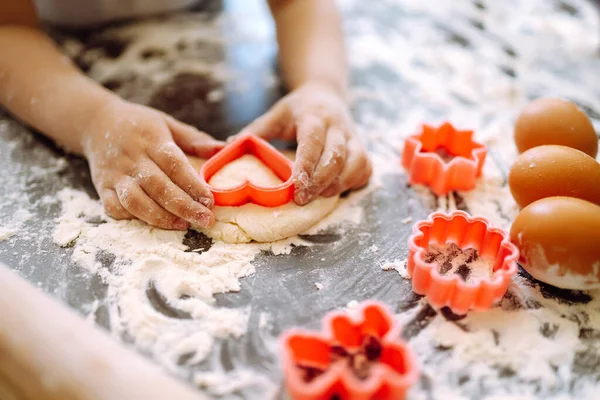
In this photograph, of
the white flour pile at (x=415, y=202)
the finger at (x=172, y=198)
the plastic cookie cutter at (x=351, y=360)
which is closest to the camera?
the plastic cookie cutter at (x=351, y=360)

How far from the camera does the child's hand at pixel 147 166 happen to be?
841mm

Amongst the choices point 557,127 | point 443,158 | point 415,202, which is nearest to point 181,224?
point 415,202

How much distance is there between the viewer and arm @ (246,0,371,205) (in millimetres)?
896

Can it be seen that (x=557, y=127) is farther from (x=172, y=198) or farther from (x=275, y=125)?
(x=172, y=198)

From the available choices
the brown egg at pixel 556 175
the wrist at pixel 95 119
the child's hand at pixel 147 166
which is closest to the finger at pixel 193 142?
the child's hand at pixel 147 166

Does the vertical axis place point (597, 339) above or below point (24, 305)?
below

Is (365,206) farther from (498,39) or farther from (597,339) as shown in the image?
(498,39)

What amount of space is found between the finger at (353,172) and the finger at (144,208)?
250 millimetres

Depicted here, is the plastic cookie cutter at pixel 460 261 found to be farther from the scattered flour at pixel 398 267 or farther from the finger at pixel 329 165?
the finger at pixel 329 165

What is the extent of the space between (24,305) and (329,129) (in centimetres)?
55

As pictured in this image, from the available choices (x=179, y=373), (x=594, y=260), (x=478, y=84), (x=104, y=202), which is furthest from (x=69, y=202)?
(x=478, y=84)

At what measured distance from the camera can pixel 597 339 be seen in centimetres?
76

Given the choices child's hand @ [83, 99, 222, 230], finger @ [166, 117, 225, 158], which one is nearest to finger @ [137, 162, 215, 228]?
child's hand @ [83, 99, 222, 230]

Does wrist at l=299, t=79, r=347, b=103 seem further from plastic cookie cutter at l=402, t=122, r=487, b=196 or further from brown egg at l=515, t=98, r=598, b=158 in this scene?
brown egg at l=515, t=98, r=598, b=158
